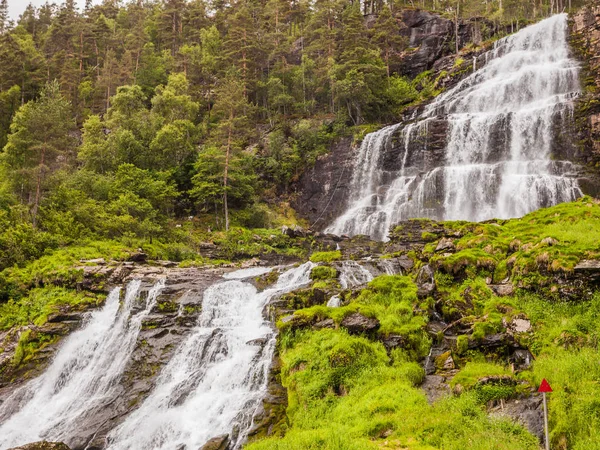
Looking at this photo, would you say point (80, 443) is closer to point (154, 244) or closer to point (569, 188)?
point (154, 244)

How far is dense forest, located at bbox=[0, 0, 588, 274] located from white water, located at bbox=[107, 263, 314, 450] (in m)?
13.7

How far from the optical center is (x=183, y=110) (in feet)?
151

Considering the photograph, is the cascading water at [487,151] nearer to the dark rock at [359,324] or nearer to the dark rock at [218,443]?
the dark rock at [359,324]

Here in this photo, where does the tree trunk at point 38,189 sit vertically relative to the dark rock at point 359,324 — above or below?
above

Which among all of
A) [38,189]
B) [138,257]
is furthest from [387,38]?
[38,189]

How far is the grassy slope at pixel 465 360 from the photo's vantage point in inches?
336

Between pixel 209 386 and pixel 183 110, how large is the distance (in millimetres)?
37551

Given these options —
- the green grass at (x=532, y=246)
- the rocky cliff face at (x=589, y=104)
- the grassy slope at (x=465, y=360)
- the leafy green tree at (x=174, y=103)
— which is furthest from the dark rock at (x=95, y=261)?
the rocky cliff face at (x=589, y=104)

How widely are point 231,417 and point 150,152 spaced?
106 feet

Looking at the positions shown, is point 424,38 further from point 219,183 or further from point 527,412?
point 527,412

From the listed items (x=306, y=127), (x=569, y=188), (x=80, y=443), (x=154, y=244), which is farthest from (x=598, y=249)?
(x=306, y=127)

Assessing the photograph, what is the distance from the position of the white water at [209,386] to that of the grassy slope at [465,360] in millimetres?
1496

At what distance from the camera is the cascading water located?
30.1 meters

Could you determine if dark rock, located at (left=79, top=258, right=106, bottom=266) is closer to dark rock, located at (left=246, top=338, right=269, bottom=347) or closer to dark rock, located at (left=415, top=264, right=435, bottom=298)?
dark rock, located at (left=246, top=338, right=269, bottom=347)
